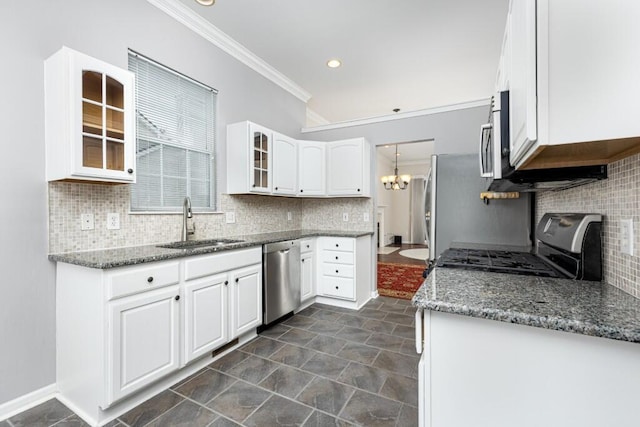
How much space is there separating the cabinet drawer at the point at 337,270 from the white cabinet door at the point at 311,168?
942 millimetres

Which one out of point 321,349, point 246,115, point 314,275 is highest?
point 246,115

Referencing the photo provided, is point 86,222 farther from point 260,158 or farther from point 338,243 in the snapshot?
point 338,243

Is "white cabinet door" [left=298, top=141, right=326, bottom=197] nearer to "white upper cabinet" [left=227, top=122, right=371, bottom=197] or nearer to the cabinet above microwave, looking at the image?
"white upper cabinet" [left=227, top=122, right=371, bottom=197]

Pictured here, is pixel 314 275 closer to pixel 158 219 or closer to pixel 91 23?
pixel 158 219

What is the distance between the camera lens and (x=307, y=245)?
3.45 meters

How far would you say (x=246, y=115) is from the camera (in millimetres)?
3398

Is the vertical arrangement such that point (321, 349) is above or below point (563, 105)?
below

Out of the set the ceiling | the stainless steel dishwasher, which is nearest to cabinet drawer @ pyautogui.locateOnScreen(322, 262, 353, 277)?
the stainless steel dishwasher

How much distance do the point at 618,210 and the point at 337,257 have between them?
2642mm

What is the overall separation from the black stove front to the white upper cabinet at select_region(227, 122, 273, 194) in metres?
1.99

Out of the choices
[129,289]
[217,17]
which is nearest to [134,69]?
[217,17]

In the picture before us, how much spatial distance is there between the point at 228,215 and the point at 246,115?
1154 millimetres

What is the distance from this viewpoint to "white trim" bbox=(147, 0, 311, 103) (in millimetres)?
2531

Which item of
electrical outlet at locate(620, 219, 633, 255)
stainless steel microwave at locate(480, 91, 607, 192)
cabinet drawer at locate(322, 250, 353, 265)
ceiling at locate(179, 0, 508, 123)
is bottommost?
cabinet drawer at locate(322, 250, 353, 265)
